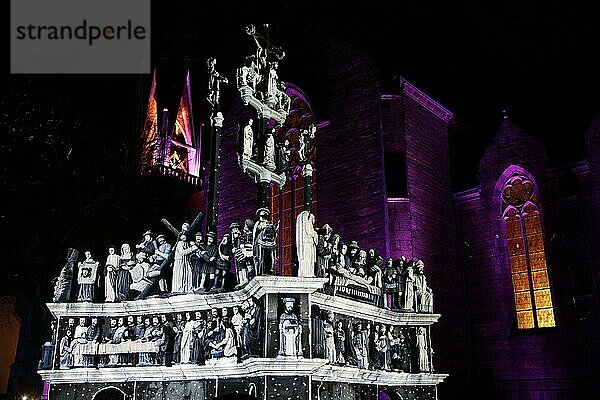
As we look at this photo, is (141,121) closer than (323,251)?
No

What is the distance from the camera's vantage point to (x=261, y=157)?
41.3 feet

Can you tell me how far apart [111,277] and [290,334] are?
4.54 metres

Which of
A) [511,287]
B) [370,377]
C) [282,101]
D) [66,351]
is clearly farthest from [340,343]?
[511,287]

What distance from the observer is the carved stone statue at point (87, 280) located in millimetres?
12859

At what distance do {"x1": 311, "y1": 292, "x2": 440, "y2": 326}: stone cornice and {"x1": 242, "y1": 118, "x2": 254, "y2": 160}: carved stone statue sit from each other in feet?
10.1

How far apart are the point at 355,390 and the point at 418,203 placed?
36.9 feet

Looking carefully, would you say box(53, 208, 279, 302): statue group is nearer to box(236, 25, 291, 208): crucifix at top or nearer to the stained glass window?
box(236, 25, 291, 208): crucifix at top

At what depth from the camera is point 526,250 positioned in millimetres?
21859

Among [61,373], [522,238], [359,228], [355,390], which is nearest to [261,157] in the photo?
[355,390]

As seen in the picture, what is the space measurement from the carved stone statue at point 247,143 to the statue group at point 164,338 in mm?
2896

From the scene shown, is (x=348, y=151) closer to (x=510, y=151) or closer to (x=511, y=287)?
(x=510, y=151)

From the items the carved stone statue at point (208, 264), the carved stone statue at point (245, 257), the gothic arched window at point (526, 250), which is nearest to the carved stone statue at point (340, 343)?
the carved stone statue at point (245, 257)

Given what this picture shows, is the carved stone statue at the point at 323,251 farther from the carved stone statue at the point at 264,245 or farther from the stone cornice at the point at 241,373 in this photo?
the stone cornice at the point at 241,373

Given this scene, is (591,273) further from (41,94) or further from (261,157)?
(41,94)
